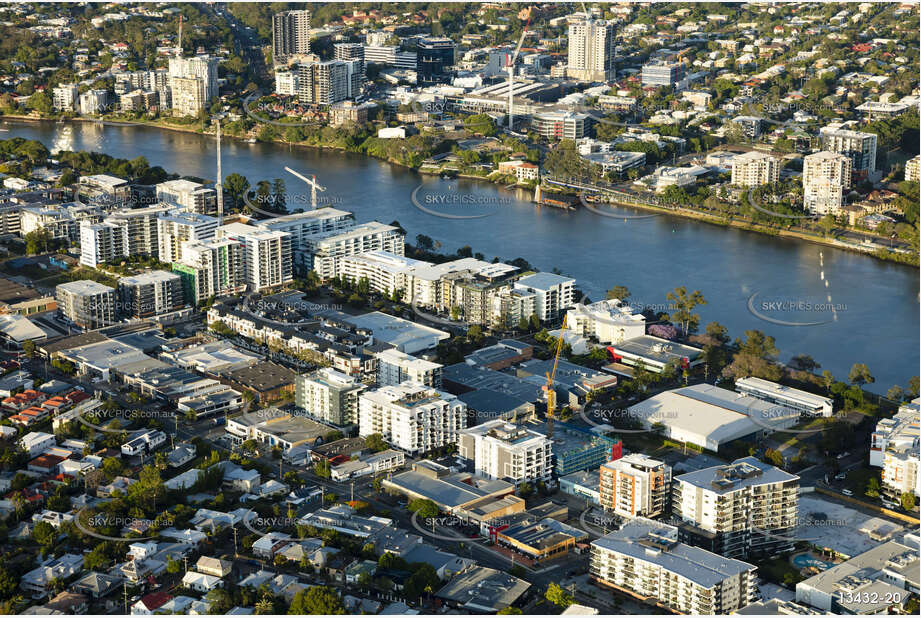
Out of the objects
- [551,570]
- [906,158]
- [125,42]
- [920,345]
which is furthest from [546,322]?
[125,42]

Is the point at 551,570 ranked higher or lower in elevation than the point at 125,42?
lower

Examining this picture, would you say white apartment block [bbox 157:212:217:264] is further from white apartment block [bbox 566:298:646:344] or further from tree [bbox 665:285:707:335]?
tree [bbox 665:285:707:335]

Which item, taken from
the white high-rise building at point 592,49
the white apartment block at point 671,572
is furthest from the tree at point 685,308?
the white high-rise building at point 592,49

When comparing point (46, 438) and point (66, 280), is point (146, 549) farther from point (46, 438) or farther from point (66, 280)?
point (66, 280)

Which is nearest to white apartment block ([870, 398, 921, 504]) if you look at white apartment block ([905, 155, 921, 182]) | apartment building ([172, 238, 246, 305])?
apartment building ([172, 238, 246, 305])

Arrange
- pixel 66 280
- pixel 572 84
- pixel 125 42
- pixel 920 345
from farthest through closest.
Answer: pixel 125 42
pixel 572 84
pixel 66 280
pixel 920 345

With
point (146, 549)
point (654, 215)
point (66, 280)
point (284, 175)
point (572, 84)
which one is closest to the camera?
point (146, 549)

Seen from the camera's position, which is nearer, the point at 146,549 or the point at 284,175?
the point at 146,549
